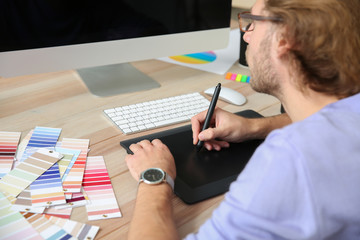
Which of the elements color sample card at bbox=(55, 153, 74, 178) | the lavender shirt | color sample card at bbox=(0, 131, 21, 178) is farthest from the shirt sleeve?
color sample card at bbox=(0, 131, 21, 178)

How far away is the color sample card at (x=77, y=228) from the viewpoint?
645 mm

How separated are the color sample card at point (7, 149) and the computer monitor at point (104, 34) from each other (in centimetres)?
18

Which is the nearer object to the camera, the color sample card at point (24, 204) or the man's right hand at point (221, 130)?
the color sample card at point (24, 204)

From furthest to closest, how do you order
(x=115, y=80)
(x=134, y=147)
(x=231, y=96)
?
1. (x=115, y=80)
2. (x=231, y=96)
3. (x=134, y=147)

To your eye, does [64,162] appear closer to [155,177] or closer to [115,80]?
[155,177]

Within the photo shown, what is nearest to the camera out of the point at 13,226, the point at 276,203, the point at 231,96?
the point at 276,203

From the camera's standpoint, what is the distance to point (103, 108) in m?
1.09

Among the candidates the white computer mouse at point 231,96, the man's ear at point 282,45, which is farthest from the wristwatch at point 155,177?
the white computer mouse at point 231,96

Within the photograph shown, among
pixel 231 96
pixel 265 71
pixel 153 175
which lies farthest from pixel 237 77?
pixel 153 175

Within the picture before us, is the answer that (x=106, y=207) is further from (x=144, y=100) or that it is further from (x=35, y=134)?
(x=144, y=100)

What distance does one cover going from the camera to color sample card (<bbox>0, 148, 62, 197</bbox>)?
2.42 ft

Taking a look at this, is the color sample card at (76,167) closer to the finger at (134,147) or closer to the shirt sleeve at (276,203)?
the finger at (134,147)

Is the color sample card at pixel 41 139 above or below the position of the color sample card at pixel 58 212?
below

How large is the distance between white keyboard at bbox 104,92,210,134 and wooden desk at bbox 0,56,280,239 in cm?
2
